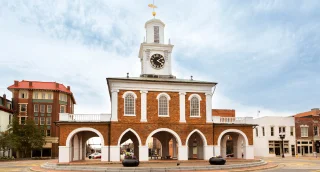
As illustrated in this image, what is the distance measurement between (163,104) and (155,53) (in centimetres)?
703

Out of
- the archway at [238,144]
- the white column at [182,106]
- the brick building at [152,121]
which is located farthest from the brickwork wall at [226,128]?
the white column at [182,106]

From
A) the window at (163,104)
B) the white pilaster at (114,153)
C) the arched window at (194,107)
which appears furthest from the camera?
the arched window at (194,107)

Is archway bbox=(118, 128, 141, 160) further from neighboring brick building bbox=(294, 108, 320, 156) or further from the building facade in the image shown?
neighboring brick building bbox=(294, 108, 320, 156)

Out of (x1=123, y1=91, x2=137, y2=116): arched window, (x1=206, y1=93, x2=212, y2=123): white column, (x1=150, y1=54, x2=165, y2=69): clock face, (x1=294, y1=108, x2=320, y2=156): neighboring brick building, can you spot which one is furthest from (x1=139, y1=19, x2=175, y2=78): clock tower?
(x1=294, y1=108, x2=320, y2=156): neighboring brick building

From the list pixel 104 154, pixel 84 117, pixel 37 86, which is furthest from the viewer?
pixel 37 86

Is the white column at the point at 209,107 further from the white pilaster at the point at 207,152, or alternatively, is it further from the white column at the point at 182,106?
the white pilaster at the point at 207,152

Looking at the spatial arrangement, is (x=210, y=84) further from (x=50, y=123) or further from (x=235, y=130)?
(x=50, y=123)

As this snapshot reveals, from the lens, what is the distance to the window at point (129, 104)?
3403 cm

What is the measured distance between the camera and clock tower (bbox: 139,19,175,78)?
3841cm

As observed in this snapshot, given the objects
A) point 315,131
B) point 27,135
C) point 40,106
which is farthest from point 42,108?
point 315,131

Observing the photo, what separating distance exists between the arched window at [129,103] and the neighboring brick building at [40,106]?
32773mm

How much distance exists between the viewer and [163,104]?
3500 cm

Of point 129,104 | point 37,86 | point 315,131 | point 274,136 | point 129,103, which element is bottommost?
point 274,136

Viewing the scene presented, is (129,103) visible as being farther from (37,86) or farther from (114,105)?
(37,86)
